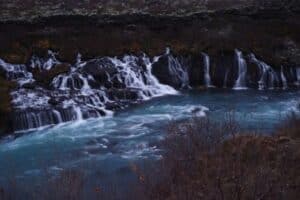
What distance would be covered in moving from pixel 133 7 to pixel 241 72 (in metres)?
5.87

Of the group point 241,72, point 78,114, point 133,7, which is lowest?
point 78,114

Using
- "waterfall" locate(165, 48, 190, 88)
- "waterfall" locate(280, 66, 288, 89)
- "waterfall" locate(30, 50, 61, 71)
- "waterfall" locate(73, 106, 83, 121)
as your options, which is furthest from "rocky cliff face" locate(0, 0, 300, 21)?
"waterfall" locate(73, 106, 83, 121)

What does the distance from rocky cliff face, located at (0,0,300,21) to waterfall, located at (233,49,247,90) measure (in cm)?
333

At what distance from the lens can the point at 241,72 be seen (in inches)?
765

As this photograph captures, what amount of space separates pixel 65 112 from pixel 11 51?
460cm

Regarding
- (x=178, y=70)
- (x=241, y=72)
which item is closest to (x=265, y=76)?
(x=241, y=72)

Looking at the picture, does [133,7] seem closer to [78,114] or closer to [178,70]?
[178,70]

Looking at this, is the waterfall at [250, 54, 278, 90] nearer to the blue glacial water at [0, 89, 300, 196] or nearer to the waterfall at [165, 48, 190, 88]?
the blue glacial water at [0, 89, 300, 196]

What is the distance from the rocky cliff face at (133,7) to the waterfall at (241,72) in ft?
10.9

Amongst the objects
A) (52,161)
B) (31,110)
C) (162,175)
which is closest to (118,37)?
(31,110)

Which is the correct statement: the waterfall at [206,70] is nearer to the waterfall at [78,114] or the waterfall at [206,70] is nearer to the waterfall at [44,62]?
the waterfall at [44,62]

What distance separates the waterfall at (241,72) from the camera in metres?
19.0

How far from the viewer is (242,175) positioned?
7.35m

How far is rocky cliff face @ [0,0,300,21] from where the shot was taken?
22516mm
